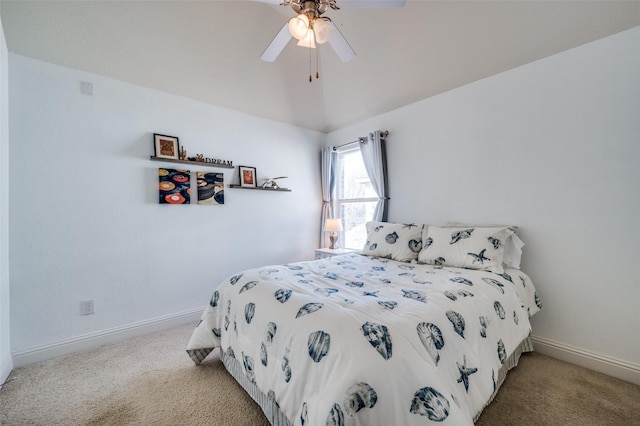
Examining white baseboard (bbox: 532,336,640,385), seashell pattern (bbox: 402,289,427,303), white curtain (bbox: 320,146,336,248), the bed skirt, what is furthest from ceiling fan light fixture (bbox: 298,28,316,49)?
white baseboard (bbox: 532,336,640,385)

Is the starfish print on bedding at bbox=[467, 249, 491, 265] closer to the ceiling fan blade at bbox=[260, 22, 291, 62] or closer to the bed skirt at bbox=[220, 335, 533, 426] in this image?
the bed skirt at bbox=[220, 335, 533, 426]

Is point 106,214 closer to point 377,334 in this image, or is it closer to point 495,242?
point 377,334

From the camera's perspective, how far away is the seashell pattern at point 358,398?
0.85 m

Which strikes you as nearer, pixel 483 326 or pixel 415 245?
pixel 483 326

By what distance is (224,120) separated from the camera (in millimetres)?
3068

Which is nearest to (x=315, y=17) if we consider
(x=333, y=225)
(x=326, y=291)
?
(x=326, y=291)

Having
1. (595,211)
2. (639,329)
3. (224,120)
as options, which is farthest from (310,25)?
(639,329)

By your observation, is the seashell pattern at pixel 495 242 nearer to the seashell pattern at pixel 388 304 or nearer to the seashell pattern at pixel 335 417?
the seashell pattern at pixel 388 304

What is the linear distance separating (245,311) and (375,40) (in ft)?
8.95

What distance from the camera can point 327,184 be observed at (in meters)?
3.91

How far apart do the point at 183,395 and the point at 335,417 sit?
1268 millimetres

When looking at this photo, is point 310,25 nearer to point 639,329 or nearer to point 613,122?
point 613,122

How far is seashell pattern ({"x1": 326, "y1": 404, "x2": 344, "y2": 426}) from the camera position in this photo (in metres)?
0.84

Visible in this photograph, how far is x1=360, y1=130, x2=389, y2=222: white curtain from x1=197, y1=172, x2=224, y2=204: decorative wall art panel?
1.86m
